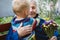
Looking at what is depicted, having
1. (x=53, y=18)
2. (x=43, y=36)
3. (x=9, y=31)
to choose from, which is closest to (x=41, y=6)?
(x=53, y=18)

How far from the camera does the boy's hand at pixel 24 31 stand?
4.52 feet

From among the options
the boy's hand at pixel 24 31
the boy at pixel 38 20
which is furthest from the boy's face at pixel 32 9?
the boy's hand at pixel 24 31

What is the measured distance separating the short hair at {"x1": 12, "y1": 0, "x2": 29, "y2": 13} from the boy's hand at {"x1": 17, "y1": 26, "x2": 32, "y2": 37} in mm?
158

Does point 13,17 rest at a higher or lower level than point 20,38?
higher

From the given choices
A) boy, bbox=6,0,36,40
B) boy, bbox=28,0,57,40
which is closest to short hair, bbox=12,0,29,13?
boy, bbox=6,0,36,40

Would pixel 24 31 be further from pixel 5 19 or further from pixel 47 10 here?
pixel 47 10

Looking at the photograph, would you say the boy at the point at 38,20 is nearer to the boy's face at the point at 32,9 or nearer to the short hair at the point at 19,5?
the boy's face at the point at 32,9

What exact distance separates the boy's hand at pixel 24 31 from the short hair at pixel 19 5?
0.16 meters

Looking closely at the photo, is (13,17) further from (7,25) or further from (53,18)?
(53,18)

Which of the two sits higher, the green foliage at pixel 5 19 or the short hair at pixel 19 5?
the short hair at pixel 19 5

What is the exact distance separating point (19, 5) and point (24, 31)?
0.78ft

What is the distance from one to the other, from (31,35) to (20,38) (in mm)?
106

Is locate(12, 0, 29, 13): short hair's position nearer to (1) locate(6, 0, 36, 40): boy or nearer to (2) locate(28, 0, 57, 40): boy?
(1) locate(6, 0, 36, 40): boy

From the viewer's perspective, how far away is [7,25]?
137 cm
